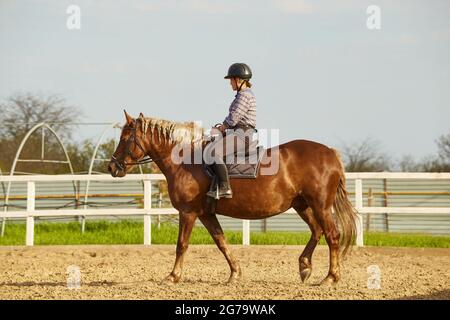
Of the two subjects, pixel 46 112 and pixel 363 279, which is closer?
pixel 363 279

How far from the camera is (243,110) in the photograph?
27.8 ft

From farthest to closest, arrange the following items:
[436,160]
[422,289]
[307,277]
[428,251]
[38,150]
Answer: [436,160], [38,150], [428,251], [307,277], [422,289]

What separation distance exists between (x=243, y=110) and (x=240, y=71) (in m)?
0.53

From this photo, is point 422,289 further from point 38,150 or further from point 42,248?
point 38,150

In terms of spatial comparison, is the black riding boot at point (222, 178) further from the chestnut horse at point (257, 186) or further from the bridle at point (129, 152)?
the bridle at point (129, 152)

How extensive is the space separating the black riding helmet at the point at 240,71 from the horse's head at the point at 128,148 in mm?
1375

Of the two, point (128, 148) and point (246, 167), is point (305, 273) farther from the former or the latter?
point (128, 148)

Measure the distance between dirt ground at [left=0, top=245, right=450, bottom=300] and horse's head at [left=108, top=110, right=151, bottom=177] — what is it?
1.48 metres

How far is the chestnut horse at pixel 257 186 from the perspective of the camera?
339 inches

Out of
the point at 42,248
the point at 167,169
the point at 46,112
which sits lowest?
the point at 42,248
